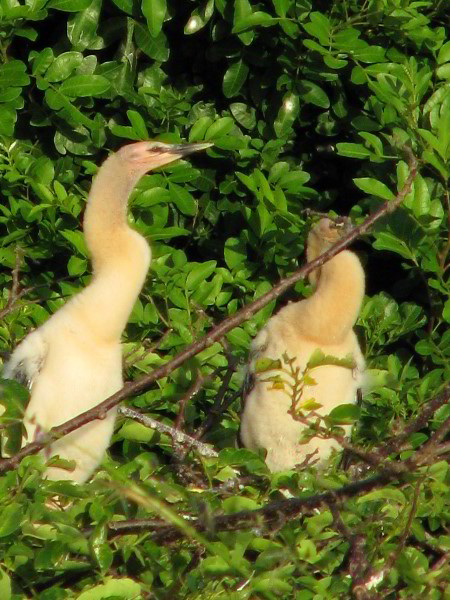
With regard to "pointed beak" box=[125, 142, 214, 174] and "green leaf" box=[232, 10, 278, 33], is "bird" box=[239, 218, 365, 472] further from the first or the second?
"green leaf" box=[232, 10, 278, 33]

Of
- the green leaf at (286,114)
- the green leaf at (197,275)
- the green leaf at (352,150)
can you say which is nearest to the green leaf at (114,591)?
the green leaf at (197,275)

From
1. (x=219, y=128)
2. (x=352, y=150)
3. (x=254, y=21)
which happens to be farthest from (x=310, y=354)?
(x=254, y=21)

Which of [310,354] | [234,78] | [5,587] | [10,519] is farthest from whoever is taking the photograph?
[234,78]

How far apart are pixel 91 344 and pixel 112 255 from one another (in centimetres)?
23

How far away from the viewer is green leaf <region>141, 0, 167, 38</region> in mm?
4062

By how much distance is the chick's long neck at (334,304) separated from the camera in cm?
372

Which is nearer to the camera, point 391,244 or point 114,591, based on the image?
point 114,591

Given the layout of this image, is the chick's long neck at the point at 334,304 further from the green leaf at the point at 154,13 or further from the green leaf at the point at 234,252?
the green leaf at the point at 154,13

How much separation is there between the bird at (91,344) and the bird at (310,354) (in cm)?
63

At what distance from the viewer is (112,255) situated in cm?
325

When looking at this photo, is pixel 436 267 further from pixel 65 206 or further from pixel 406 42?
pixel 65 206

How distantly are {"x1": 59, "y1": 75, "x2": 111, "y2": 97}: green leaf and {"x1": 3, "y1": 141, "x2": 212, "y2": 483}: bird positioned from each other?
0.83 meters

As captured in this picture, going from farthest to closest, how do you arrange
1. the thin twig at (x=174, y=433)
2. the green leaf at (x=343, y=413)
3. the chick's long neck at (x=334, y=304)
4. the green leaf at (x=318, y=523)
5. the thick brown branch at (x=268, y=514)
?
the chick's long neck at (x=334, y=304), the thin twig at (x=174, y=433), the green leaf at (x=318, y=523), the green leaf at (x=343, y=413), the thick brown branch at (x=268, y=514)

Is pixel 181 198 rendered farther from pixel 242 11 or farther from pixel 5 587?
pixel 5 587
